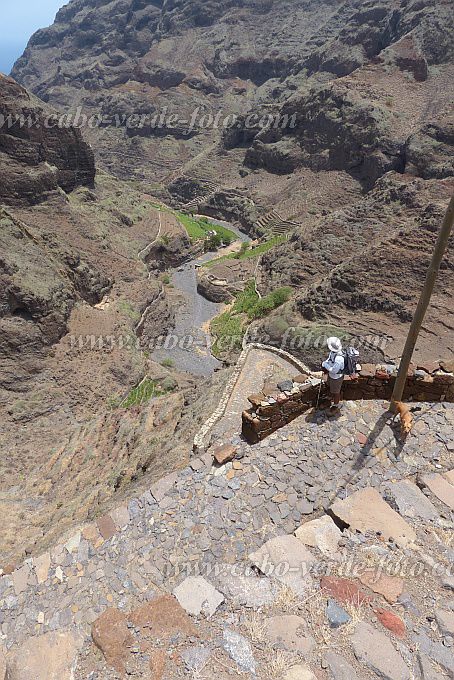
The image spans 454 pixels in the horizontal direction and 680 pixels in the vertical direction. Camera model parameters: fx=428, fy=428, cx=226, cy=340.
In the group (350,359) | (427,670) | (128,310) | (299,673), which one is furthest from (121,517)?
(128,310)

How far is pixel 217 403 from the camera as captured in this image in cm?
1352

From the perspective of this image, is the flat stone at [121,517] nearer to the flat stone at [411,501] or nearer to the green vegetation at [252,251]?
the flat stone at [411,501]

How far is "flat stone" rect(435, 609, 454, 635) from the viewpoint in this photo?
504cm

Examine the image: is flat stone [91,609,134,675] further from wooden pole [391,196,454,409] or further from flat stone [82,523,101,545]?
wooden pole [391,196,454,409]

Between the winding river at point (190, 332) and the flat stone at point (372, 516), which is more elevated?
the flat stone at point (372, 516)

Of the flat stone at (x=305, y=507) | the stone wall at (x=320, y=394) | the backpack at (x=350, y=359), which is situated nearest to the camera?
the flat stone at (x=305, y=507)

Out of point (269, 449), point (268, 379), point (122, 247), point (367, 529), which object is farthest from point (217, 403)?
point (122, 247)

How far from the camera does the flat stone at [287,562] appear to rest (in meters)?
5.77

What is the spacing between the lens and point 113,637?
17.7 ft

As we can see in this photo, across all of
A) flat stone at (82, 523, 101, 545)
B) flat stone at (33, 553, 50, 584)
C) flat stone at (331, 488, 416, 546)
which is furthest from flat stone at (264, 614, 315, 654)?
flat stone at (33, 553, 50, 584)

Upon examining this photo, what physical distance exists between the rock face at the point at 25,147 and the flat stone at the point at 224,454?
97.0 ft

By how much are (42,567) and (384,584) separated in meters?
5.26

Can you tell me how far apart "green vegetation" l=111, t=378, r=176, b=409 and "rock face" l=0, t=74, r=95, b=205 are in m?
18.7

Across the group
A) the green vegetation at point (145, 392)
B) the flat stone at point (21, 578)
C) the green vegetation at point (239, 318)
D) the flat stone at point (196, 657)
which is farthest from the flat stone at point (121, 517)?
the green vegetation at point (239, 318)
